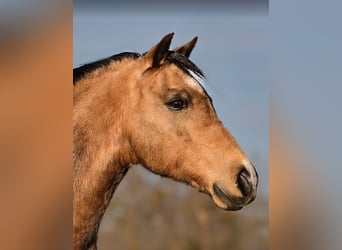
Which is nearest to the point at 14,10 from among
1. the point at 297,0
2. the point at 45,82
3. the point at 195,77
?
the point at 45,82

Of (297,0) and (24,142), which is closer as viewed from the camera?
(24,142)

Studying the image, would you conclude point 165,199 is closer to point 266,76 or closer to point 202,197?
point 202,197

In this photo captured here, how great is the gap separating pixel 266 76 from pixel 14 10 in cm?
83

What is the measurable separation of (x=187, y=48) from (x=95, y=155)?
0.46 m

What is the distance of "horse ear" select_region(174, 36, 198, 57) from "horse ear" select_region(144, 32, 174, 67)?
0.04m

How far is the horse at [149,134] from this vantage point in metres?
1.89

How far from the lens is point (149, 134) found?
190 centimetres

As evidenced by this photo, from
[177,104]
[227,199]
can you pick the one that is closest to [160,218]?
[227,199]

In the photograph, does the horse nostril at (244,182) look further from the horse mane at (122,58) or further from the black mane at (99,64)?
the black mane at (99,64)

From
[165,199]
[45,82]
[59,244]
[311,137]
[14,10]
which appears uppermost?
[14,10]

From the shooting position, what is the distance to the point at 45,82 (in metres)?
1.88

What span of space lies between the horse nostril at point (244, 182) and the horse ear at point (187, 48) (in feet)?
1.37

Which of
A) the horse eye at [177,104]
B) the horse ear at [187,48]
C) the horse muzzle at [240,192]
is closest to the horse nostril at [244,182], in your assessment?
the horse muzzle at [240,192]

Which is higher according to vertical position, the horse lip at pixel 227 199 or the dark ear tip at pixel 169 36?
the dark ear tip at pixel 169 36
